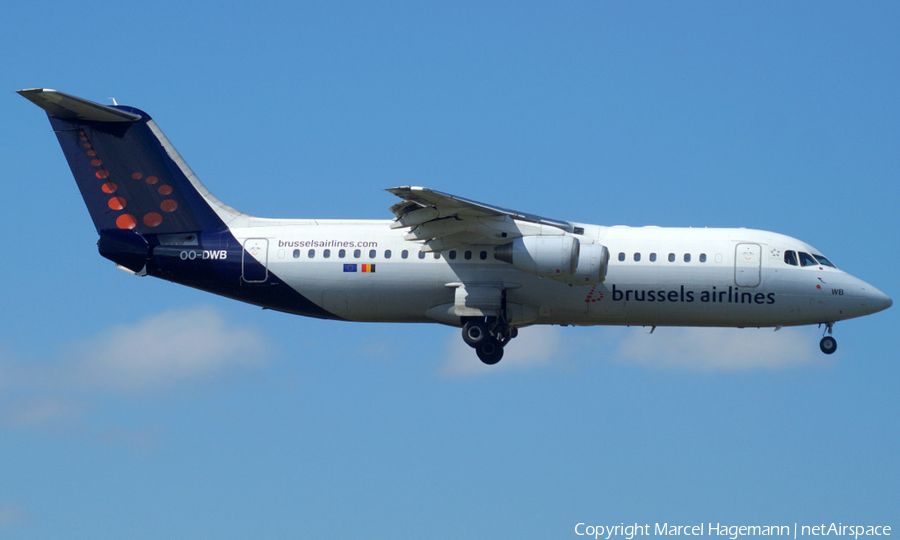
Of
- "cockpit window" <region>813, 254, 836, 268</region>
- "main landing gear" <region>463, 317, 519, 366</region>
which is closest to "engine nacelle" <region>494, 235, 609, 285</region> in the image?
"main landing gear" <region>463, 317, 519, 366</region>

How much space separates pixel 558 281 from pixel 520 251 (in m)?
1.43

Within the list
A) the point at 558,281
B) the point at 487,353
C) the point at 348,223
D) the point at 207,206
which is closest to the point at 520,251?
the point at 558,281

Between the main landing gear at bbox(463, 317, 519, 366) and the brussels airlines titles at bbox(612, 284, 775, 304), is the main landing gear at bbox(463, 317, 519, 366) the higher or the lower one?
the lower one

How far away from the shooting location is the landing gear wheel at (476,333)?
22625mm

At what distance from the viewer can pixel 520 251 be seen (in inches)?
844

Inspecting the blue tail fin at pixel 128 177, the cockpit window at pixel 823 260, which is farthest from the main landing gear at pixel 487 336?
the cockpit window at pixel 823 260

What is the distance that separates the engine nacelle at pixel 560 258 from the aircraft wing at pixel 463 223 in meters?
0.42

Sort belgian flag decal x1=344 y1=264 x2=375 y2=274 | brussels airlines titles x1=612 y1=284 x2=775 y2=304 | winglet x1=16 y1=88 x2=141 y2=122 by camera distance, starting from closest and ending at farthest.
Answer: brussels airlines titles x1=612 y1=284 x2=775 y2=304
belgian flag decal x1=344 y1=264 x2=375 y2=274
winglet x1=16 y1=88 x2=141 y2=122

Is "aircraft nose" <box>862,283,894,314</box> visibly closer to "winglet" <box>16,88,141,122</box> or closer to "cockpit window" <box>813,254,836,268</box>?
"cockpit window" <box>813,254,836,268</box>

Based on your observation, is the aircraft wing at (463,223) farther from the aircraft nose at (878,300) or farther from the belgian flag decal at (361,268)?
the aircraft nose at (878,300)

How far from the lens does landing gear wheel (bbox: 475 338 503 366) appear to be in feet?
75.4

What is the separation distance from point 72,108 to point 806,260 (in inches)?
664

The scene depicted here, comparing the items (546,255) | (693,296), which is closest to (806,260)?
(693,296)

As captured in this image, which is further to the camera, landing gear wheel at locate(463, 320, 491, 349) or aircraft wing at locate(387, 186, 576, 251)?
landing gear wheel at locate(463, 320, 491, 349)
